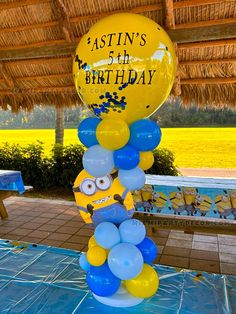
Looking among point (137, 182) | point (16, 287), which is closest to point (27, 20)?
point (137, 182)

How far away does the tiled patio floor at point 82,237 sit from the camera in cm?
333

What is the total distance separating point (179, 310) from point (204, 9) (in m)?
3.01

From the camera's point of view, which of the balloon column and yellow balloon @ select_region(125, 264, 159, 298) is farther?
yellow balloon @ select_region(125, 264, 159, 298)

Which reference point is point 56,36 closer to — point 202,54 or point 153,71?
point 202,54

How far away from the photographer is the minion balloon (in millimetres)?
2164

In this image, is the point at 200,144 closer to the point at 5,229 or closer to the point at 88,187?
the point at 5,229

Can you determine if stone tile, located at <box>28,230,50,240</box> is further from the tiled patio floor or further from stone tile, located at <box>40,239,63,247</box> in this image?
stone tile, located at <box>40,239,63,247</box>

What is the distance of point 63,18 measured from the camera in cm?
359

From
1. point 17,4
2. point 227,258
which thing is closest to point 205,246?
point 227,258

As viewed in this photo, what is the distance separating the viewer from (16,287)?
2.45 m

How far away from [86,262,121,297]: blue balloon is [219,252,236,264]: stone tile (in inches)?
68.3

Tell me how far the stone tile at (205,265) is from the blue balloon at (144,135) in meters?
1.87

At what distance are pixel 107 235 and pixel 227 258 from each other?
2020mm

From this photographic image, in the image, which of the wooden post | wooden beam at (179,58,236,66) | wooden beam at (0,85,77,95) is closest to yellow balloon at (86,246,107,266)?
wooden beam at (179,58,236,66)
